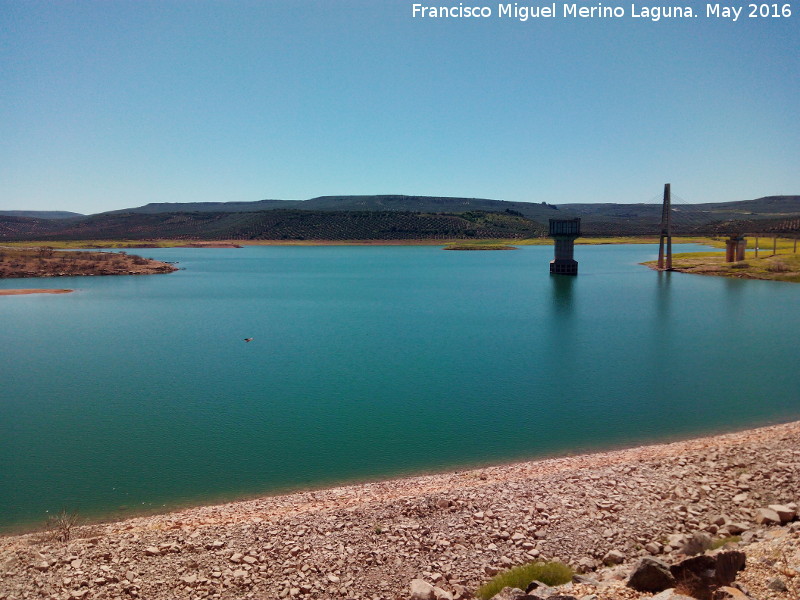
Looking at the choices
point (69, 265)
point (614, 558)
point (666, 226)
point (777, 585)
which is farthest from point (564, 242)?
point (777, 585)

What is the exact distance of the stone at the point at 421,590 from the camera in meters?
7.39

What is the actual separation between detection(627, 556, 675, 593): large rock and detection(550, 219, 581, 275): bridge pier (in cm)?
5437

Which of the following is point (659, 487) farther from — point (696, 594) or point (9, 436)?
point (9, 436)

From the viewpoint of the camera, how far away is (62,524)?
9695 mm

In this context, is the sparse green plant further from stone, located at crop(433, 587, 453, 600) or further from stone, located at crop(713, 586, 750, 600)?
stone, located at crop(713, 586, 750, 600)

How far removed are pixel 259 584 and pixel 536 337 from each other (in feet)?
71.2

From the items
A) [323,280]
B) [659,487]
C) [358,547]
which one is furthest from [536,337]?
[323,280]

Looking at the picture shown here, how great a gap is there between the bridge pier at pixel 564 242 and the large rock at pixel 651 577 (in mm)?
54365

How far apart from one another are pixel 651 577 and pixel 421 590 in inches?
107

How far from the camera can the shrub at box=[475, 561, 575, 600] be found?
7633mm

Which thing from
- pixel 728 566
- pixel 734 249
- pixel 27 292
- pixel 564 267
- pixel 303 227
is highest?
pixel 303 227

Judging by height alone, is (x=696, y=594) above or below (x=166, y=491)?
above

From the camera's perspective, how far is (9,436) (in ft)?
49.4

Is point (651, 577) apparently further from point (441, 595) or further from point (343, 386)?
point (343, 386)
